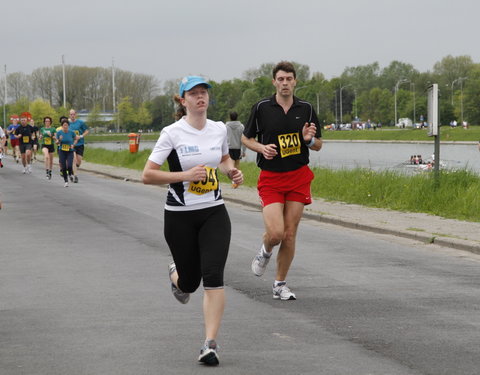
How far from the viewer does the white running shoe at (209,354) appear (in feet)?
18.3

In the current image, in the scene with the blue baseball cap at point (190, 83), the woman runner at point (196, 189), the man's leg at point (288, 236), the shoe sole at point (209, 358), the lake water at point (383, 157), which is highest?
the blue baseball cap at point (190, 83)

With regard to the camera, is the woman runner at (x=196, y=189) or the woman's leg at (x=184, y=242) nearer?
the woman runner at (x=196, y=189)

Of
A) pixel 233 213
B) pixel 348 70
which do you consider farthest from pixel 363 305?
pixel 348 70

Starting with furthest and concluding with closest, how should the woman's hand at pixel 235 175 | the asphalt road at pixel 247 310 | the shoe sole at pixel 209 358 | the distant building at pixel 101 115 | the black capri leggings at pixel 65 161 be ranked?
the distant building at pixel 101 115
the black capri leggings at pixel 65 161
the woman's hand at pixel 235 175
the asphalt road at pixel 247 310
the shoe sole at pixel 209 358

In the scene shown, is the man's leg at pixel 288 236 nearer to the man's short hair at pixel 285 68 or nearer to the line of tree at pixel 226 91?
the man's short hair at pixel 285 68

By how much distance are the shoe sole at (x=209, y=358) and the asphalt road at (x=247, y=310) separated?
69 mm

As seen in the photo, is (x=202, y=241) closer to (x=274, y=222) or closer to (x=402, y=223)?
(x=274, y=222)

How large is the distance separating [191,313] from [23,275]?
2.67m

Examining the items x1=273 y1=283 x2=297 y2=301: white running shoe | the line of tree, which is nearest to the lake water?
x1=273 y1=283 x2=297 y2=301: white running shoe

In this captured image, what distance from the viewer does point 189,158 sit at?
233 inches

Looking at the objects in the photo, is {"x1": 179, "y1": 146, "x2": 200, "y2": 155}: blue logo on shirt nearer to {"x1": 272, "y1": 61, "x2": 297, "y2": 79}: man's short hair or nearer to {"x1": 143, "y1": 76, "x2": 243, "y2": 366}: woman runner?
{"x1": 143, "y1": 76, "x2": 243, "y2": 366}: woman runner

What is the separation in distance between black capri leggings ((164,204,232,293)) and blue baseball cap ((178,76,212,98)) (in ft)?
2.44

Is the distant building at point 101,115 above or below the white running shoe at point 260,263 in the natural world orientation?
above

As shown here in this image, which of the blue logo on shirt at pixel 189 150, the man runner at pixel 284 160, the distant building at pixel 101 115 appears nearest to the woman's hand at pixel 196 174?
the blue logo on shirt at pixel 189 150
